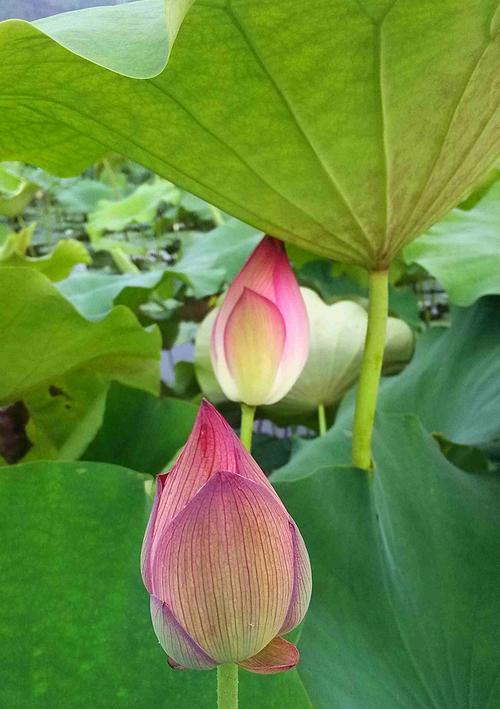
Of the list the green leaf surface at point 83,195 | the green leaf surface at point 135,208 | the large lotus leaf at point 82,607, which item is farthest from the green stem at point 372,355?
the green leaf surface at point 83,195

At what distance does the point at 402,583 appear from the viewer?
0.56 m

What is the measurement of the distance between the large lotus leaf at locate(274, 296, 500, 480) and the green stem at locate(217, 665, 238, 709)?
435mm

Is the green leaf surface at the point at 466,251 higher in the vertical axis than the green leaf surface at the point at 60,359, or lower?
higher

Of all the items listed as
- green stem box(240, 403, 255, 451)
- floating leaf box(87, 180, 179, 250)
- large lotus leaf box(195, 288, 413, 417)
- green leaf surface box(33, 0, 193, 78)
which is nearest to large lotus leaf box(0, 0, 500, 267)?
green leaf surface box(33, 0, 193, 78)

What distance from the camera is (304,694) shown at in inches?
16.6

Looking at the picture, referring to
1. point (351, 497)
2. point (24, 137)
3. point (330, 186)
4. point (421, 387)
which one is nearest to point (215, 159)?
point (330, 186)

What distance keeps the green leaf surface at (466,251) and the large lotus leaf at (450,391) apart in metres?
0.03

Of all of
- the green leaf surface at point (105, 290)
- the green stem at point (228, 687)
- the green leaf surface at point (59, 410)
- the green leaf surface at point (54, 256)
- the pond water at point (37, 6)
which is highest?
the pond water at point (37, 6)

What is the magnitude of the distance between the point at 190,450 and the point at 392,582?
33 centimetres

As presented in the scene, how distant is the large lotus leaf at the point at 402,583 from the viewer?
19.8 inches

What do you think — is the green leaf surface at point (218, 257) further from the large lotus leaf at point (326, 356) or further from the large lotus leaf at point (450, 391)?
the large lotus leaf at point (450, 391)

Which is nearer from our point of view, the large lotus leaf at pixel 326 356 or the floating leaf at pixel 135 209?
the large lotus leaf at pixel 326 356

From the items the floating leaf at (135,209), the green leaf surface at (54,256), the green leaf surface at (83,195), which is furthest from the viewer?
the green leaf surface at (83,195)

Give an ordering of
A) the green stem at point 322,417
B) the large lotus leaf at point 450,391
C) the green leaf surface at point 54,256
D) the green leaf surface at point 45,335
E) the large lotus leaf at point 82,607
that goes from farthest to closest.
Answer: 1. the green stem at point 322,417
2. the green leaf surface at point 54,256
3. the large lotus leaf at point 450,391
4. the green leaf surface at point 45,335
5. the large lotus leaf at point 82,607
